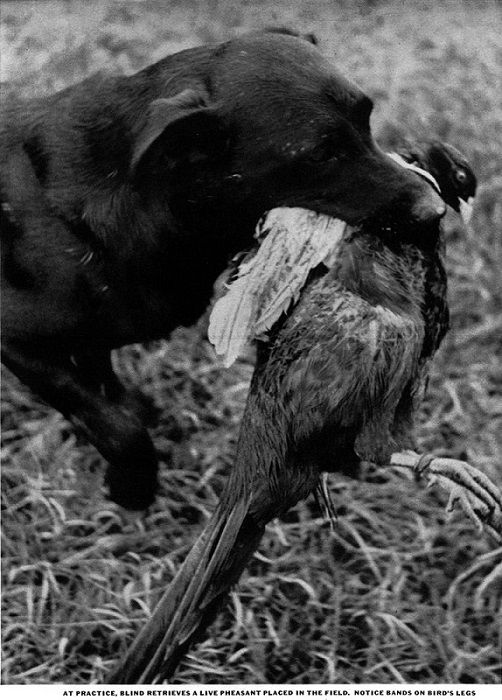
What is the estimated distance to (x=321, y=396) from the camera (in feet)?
5.76

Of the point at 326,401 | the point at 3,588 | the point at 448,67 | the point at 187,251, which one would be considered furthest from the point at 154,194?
the point at 448,67

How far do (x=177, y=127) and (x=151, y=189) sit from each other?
13 centimetres

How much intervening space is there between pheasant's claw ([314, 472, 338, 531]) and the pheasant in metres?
0.08

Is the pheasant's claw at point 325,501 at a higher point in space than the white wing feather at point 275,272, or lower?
lower

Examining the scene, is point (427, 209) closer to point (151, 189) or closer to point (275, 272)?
point (275, 272)

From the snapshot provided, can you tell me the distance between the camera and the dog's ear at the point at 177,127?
175cm

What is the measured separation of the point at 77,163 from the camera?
6.30 feet

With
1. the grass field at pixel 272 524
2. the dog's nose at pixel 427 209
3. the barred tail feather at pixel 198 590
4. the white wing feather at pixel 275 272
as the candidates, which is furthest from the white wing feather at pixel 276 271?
the grass field at pixel 272 524

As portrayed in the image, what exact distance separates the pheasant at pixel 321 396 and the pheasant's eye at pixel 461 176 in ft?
0.53

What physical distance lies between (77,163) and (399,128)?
1.18 m

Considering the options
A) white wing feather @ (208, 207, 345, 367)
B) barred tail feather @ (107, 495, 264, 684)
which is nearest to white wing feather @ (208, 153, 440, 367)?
white wing feather @ (208, 207, 345, 367)

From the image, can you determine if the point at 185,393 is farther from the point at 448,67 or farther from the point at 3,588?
the point at 448,67

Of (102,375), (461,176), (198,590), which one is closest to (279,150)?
(461,176)

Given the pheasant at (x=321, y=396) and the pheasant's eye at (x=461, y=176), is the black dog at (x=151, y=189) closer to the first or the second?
the pheasant at (x=321, y=396)
